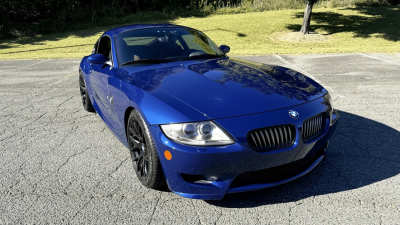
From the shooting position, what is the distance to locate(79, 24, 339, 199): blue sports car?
2.60 m

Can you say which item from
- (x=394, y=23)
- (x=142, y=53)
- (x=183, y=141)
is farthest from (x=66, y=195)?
(x=394, y=23)

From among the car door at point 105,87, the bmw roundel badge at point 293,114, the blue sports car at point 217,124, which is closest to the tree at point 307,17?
the car door at point 105,87

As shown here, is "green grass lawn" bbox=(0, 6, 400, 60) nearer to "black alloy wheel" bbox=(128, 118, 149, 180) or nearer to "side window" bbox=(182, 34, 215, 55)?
"side window" bbox=(182, 34, 215, 55)

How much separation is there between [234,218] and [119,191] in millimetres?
1131

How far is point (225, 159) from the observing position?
2562 millimetres

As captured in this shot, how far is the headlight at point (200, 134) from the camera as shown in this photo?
258cm

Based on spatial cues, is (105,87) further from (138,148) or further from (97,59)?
(138,148)

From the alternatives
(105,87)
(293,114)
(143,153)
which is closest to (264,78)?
(293,114)

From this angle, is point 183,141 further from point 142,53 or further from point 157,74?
point 142,53

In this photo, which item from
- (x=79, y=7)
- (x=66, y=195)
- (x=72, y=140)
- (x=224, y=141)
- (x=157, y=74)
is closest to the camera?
(x=224, y=141)

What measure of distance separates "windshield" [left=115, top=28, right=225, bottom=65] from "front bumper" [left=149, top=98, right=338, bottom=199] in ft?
5.34

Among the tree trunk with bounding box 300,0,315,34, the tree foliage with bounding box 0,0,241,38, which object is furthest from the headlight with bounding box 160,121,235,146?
the tree foliage with bounding box 0,0,241,38

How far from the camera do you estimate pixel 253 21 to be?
22172 mm

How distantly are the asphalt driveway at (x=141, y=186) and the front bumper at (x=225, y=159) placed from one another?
0.81 ft
